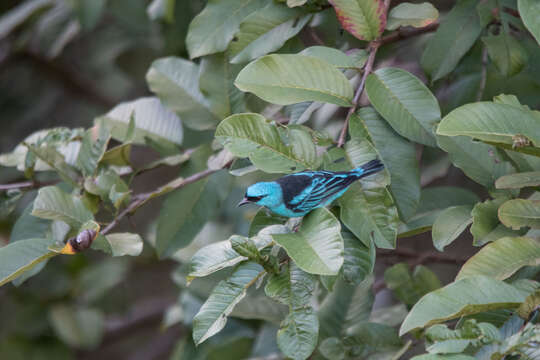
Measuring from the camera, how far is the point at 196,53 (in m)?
2.09

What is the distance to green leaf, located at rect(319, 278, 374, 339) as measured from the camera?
2.20m

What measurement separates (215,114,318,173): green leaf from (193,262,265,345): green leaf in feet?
0.97

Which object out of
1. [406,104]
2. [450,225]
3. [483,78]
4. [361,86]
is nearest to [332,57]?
[361,86]

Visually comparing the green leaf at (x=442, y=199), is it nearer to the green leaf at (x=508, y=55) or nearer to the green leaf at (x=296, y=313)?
the green leaf at (x=508, y=55)

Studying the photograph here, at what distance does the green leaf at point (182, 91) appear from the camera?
Result: 229cm

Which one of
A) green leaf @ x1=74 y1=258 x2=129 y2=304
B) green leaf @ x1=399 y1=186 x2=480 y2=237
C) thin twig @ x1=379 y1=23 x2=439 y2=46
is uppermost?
thin twig @ x1=379 y1=23 x2=439 y2=46

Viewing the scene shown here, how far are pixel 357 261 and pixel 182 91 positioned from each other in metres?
1.10

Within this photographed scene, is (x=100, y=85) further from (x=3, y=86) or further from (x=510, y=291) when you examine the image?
(x=510, y=291)

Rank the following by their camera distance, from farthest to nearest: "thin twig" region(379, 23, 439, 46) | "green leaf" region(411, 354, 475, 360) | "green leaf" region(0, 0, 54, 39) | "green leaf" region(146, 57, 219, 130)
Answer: "green leaf" region(0, 0, 54, 39)
"green leaf" region(146, 57, 219, 130)
"thin twig" region(379, 23, 439, 46)
"green leaf" region(411, 354, 475, 360)

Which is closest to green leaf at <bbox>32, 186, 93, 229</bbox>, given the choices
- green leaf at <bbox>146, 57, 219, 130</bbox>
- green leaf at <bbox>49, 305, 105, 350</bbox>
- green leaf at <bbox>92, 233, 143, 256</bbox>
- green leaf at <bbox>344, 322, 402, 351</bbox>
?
green leaf at <bbox>92, 233, 143, 256</bbox>

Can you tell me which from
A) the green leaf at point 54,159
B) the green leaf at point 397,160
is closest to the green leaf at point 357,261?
the green leaf at point 397,160

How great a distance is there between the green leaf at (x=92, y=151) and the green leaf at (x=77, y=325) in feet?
5.82

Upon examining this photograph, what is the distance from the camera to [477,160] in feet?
5.69

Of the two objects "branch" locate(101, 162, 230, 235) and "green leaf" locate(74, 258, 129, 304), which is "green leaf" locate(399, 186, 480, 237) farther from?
"green leaf" locate(74, 258, 129, 304)
